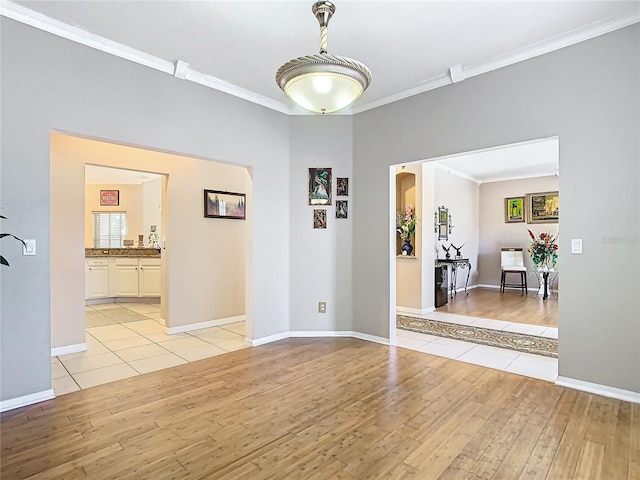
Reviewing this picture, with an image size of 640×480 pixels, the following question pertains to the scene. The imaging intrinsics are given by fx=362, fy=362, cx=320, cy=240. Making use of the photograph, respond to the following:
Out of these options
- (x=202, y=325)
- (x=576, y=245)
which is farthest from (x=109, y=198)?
(x=576, y=245)

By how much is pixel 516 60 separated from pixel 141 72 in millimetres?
3388

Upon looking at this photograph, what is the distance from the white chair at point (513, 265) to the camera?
820cm

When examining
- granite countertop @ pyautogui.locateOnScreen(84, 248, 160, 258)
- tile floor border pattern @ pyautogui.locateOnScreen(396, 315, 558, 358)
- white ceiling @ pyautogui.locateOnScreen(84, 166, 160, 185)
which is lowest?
tile floor border pattern @ pyautogui.locateOnScreen(396, 315, 558, 358)

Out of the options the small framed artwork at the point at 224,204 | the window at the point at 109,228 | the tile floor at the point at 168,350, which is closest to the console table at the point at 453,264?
the tile floor at the point at 168,350

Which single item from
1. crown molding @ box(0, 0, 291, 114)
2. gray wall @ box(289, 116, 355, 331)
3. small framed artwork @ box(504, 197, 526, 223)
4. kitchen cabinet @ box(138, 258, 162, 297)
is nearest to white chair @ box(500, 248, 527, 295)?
small framed artwork @ box(504, 197, 526, 223)

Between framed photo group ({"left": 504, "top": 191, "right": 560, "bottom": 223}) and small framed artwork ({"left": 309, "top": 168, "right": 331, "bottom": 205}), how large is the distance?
20.4 feet

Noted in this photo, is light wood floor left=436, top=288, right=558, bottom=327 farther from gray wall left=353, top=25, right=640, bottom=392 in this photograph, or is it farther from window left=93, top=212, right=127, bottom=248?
window left=93, top=212, right=127, bottom=248

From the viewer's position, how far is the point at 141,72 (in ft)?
10.8

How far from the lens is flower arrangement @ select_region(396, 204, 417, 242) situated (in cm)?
616

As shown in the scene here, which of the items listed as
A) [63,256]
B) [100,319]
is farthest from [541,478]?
[100,319]

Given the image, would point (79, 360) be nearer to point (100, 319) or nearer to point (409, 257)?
point (100, 319)

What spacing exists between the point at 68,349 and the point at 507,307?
21.5ft

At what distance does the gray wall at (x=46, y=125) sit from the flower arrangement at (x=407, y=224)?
3351 millimetres

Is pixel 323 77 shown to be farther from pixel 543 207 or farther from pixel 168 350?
pixel 543 207
